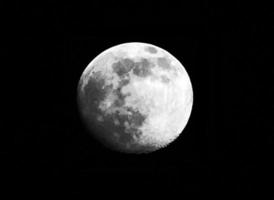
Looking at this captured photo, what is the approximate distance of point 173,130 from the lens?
16.0 feet

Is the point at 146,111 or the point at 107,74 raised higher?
the point at 107,74

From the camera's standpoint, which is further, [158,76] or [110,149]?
[110,149]

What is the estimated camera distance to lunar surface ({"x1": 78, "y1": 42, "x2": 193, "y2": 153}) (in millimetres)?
4574

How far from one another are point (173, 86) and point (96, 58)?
1274 millimetres

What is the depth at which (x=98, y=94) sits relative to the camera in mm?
4688

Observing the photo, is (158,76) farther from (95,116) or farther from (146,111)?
(95,116)

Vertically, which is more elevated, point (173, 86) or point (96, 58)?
point (96, 58)

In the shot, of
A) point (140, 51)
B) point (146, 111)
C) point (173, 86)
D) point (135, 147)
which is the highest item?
point (140, 51)

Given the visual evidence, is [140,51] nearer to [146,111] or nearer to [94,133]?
[146,111]

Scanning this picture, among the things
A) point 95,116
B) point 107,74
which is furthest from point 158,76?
point 95,116

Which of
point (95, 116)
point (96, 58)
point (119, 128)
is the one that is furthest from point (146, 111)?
point (96, 58)

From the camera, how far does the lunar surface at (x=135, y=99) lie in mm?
4574

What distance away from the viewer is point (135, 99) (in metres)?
4.55

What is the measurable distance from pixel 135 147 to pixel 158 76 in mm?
1063
